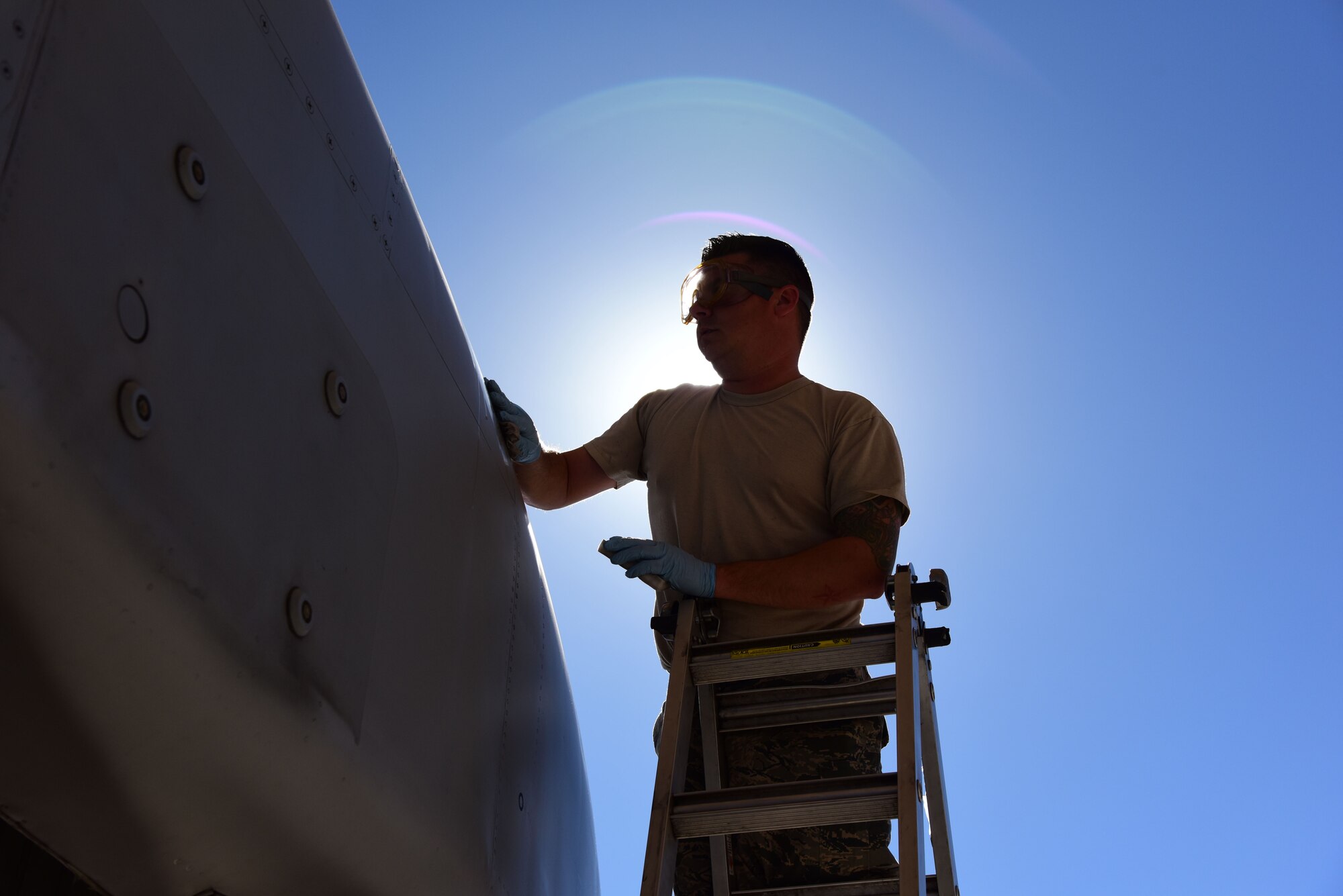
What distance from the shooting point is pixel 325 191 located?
7.18 feet

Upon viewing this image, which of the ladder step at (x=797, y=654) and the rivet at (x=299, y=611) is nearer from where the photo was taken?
the rivet at (x=299, y=611)

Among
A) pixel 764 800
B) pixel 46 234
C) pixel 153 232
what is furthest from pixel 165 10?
pixel 764 800

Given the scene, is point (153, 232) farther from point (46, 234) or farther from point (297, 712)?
point (297, 712)

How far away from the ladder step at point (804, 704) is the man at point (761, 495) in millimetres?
66

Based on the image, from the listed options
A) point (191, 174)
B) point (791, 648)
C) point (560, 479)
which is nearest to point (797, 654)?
point (791, 648)

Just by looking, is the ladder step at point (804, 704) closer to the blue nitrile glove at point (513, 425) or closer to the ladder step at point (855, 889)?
the ladder step at point (855, 889)

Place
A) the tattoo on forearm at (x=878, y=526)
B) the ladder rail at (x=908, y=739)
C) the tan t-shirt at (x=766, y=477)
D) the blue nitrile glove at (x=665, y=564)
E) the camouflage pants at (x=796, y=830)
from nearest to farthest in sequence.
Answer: the ladder rail at (x=908, y=739), the camouflage pants at (x=796, y=830), the blue nitrile glove at (x=665, y=564), the tattoo on forearm at (x=878, y=526), the tan t-shirt at (x=766, y=477)

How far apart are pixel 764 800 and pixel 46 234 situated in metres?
2.18

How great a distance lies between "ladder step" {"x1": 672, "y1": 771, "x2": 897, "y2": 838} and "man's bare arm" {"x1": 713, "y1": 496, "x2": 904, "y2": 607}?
0.72 metres

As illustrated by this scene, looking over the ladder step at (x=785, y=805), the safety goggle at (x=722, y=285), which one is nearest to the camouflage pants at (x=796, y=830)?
the ladder step at (x=785, y=805)

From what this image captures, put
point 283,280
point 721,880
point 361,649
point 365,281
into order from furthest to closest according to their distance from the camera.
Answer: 1. point 721,880
2. point 365,281
3. point 361,649
4. point 283,280

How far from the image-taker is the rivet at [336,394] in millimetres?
2059

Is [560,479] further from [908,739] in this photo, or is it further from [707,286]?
[908,739]

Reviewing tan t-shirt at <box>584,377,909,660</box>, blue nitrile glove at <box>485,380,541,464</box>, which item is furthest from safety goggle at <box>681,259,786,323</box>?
blue nitrile glove at <box>485,380,541,464</box>
